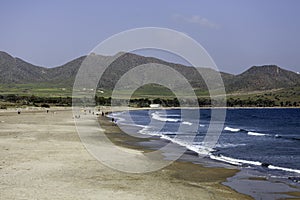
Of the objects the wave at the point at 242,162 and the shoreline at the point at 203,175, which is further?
the wave at the point at 242,162

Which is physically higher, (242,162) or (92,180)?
(92,180)

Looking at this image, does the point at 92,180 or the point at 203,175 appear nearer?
the point at 92,180

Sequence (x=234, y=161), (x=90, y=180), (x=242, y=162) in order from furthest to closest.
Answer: (x=234, y=161)
(x=242, y=162)
(x=90, y=180)

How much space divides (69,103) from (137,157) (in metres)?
133

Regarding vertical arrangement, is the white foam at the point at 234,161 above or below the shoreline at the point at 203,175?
→ above

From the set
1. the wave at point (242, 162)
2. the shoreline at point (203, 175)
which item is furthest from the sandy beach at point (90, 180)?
the wave at point (242, 162)

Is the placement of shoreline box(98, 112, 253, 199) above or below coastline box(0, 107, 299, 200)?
below

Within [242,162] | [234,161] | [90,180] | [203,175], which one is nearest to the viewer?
[90,180]

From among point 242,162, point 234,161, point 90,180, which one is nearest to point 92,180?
point 90,180

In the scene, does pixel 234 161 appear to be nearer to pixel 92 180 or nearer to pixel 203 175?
pixel 203 175

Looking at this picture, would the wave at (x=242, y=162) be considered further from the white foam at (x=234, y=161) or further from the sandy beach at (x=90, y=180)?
the sandy beach at (x=90, y=180)

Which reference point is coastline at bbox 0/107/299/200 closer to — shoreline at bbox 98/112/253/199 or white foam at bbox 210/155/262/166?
shoreline at bbox 98/112/253/199

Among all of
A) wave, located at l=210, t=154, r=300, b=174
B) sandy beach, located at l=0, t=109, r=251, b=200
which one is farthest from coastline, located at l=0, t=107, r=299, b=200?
wave, located at l=210, t=154, r=300, b=174

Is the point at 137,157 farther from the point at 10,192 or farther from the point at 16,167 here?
the point at 10,192
